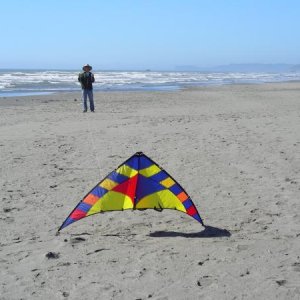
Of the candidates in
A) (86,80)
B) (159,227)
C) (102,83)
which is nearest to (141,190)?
(159,227)

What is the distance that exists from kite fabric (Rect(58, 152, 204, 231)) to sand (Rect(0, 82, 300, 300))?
25 cm

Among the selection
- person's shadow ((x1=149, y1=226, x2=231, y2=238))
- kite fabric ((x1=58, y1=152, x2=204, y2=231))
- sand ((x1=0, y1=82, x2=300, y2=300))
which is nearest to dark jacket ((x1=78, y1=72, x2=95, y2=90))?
sand ((x1=0, y1=82, x2=300, y2=300))

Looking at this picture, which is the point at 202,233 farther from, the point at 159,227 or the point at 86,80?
the point at 86,80

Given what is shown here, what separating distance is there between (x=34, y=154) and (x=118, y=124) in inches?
170

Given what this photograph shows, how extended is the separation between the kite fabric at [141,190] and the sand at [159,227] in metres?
0.25

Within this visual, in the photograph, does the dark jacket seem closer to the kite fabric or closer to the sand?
the sand

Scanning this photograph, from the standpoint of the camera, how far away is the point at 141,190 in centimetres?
489

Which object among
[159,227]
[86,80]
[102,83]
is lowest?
[159,227]

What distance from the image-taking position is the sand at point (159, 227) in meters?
3.63

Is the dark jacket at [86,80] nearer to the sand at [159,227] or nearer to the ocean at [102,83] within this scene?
the sand at [159,227]

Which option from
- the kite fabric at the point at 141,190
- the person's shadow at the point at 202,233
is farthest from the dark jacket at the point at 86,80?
the person's shadow at the point at 202,233

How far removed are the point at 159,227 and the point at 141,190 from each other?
45 centimetres

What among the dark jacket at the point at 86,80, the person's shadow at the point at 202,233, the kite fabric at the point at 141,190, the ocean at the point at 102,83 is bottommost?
the person's shadow at the point at 202,233

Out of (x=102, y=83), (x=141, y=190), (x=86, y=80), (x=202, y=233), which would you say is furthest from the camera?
(x=102, y=83)
